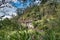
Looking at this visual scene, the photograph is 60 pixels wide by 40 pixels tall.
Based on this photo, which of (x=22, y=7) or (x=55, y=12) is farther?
(x=22, y=7)

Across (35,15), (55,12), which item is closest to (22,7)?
(35,15)

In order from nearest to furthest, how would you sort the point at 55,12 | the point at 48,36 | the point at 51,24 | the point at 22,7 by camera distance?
the point at 48,36, the point at 51,24, the point at 55,12, the point at 22,7

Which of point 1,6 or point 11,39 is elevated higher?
point 11,39

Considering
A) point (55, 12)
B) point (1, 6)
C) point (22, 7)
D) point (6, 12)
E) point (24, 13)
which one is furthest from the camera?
point (1, 6)

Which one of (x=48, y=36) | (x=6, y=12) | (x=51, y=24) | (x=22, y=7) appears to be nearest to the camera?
(x=48, y=36)

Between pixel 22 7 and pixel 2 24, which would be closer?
pixel 2 24

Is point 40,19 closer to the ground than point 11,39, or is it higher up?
closer to the ground

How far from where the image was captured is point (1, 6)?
9.54m

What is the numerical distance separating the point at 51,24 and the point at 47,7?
1597 mm

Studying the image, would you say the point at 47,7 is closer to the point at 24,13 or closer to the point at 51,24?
the point at 24,13

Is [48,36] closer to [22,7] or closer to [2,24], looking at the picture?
[2,24]

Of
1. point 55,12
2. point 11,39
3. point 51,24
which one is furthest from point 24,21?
point 11,39

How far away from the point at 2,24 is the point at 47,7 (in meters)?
1.56

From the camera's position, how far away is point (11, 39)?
13.3ft
